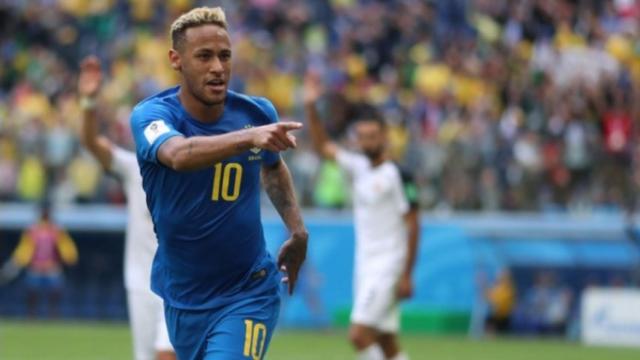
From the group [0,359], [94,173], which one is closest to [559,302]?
[94,173]

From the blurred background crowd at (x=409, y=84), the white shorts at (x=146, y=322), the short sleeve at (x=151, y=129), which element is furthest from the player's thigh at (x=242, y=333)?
the blurred background crowd at (x=409, y=84)

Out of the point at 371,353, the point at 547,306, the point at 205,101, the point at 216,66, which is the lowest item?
the point at 547,306

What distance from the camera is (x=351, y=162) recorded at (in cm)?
1532

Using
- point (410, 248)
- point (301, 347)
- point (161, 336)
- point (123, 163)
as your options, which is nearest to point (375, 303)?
point (410, 248)

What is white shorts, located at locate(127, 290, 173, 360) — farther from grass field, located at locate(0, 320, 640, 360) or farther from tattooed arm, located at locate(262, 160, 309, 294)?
grass field, located at locate(0, 320, 640, 360)

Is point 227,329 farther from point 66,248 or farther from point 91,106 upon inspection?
point 66,248

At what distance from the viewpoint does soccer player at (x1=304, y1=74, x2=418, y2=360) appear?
48.4 feet

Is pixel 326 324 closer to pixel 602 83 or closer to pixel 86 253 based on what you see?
pixel 86 253

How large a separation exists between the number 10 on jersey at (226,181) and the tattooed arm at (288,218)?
41 centimetres

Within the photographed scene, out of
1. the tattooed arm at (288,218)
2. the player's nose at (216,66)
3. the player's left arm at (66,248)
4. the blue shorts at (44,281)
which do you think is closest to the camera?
the player's nose at (216,66)

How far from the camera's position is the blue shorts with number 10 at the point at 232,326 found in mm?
8172

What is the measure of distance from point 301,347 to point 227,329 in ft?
42.5

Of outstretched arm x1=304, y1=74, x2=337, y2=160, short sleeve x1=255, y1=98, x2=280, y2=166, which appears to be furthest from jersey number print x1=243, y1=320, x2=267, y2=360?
outstretched arm x1=304, y1=74, x2=337, y2=160

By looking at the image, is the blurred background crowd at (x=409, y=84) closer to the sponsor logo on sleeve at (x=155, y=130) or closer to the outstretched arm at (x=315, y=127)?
the outstretched arm at (x=315, y=127)
